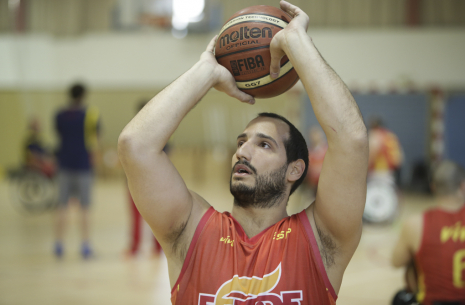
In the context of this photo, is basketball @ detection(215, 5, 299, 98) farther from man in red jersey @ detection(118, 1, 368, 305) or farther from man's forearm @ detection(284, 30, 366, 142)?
man's forearm @ detection(284, 30, 366, 142)

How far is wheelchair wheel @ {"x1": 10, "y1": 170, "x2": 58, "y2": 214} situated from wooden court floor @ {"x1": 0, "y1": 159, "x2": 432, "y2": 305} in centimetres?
43

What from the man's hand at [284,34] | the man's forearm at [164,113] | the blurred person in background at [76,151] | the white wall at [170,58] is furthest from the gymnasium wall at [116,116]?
the man's forearm at [164,113]

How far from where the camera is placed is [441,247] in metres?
2.14

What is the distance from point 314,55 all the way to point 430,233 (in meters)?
1.33

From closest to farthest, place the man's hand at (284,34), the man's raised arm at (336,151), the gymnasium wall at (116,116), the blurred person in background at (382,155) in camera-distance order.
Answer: the man's raised arm at (336,151) → the man's hand at (284,34) → the blurred person in background at (382,155) → the gymnasium wall at (116,116)

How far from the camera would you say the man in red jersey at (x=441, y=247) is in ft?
6.97

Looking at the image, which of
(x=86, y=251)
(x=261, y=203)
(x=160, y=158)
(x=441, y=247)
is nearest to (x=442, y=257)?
(x=441, y=247)

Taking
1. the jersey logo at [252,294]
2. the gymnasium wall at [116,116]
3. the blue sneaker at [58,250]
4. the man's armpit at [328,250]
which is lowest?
the blue sneaker at [58,250]

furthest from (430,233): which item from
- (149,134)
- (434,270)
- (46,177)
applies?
(46,177)

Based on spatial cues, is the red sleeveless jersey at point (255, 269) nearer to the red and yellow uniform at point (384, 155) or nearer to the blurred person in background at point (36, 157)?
the red and yellow uniform at point (384, 155)

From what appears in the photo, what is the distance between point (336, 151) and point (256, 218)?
41 cm

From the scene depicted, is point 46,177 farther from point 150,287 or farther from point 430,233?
point 430,233

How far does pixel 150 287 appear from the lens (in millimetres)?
3592

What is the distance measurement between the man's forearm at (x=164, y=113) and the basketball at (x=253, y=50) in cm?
19
